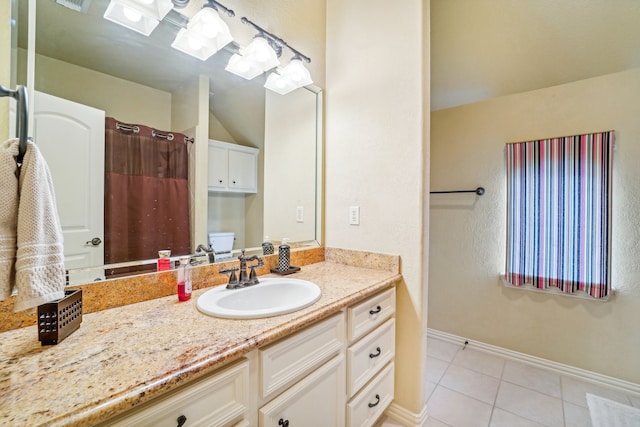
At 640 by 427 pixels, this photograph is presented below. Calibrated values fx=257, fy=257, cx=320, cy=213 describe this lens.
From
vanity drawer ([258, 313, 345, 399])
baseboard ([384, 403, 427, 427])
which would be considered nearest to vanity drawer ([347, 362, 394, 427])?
baseboard ([384, 403, 427, 427])

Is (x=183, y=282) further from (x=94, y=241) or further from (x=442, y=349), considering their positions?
(x=442, y=349)

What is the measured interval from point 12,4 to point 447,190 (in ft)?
9.03

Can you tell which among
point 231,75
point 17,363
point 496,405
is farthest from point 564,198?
point 17,363

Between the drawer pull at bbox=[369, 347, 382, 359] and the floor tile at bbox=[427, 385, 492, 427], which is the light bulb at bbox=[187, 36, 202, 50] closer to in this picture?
the drawer pull at bbox=[369, 347, 382, 359]

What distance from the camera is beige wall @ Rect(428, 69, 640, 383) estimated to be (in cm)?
171

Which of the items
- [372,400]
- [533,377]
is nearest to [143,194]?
[372,400]

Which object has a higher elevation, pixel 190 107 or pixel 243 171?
pixel 190 107

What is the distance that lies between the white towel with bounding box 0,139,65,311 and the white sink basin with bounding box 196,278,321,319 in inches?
15.9

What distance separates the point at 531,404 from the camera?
162 cm

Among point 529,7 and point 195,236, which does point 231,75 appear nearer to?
point 195,236

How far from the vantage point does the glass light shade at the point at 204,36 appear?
1.15 meters

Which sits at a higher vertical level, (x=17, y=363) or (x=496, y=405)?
(x=17, y=363)

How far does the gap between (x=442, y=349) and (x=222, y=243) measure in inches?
83.9

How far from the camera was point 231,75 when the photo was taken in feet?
4.62
